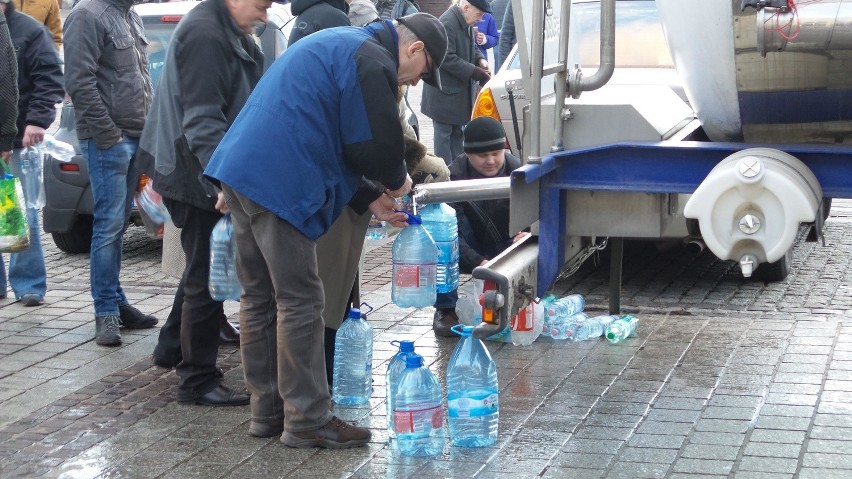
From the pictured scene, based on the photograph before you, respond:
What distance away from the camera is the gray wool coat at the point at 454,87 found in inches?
403

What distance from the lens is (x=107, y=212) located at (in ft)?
22.2

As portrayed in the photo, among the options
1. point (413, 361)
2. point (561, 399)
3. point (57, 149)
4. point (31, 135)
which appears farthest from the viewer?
point (57, 149)

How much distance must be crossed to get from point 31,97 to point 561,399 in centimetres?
394

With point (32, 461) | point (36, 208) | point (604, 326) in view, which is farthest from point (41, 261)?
point (604, 326)

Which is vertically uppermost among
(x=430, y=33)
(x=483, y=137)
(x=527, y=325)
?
(x=430, y=33)

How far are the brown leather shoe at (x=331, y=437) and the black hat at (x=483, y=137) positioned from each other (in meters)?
2.15

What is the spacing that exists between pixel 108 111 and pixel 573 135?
3154 millimetres

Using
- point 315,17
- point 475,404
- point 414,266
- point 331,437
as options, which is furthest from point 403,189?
point 315,17

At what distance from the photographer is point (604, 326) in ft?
22.2

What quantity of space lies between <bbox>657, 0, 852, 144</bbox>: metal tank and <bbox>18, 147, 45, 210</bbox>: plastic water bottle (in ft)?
14.8

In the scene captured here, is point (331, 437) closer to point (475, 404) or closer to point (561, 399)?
point (475, 404)

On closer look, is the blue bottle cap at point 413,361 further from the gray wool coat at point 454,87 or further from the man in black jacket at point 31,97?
the gray wool coat at point 454,87

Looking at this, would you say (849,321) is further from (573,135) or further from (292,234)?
(292,234)

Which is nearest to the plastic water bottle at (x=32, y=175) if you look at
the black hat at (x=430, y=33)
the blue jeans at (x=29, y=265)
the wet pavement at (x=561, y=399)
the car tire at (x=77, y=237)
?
the blue jeans at (x=29, y=265)
